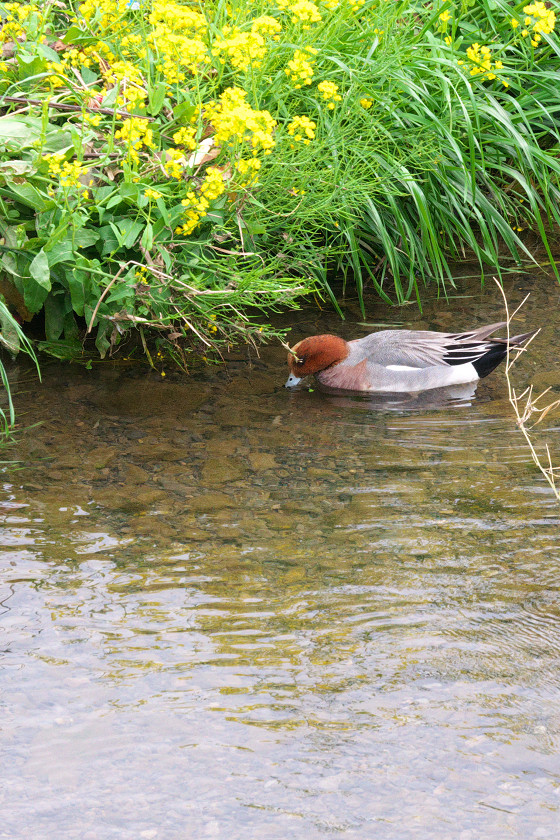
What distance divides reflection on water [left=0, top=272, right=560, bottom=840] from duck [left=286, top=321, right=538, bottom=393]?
593mm

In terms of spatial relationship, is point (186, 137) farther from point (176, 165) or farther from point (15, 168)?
point (15, 168)

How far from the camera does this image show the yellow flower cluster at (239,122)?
12.3ft

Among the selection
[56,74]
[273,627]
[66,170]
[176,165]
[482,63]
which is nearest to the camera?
[273,627]

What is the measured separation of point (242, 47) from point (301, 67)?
356 millimetres

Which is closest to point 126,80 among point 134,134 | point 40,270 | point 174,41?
point 174,41

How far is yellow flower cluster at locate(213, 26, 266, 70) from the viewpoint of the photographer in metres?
3.89

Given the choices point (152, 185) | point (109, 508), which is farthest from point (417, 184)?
point (109, 508)

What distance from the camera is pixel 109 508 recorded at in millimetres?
3566

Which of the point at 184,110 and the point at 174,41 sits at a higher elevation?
the point at 174,41

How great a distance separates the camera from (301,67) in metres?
4.19

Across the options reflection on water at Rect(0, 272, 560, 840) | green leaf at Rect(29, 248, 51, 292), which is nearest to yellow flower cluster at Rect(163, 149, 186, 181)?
green leaf at Rect(29, 248, 51, 292)

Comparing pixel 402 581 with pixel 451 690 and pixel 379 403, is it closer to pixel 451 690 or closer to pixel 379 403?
pixel 451 690

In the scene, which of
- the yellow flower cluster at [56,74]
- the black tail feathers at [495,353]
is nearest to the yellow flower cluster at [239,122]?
the yellow flower cluster at [56,74]

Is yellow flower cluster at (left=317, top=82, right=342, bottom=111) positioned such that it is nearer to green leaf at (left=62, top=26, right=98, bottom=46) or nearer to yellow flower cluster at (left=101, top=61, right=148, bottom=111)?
yellow flower cluster at (left=101, top=61, right=148, bottom=111)
